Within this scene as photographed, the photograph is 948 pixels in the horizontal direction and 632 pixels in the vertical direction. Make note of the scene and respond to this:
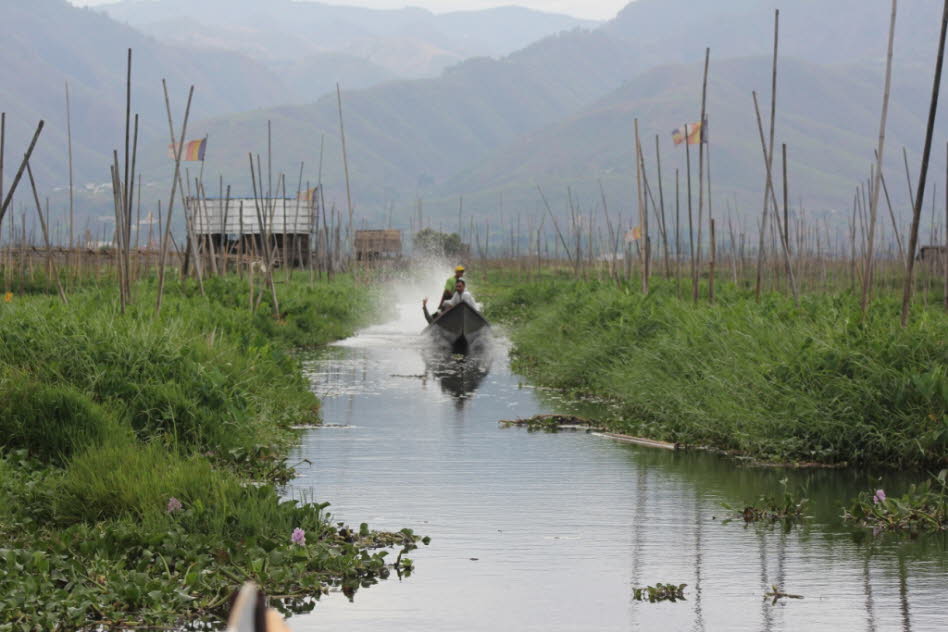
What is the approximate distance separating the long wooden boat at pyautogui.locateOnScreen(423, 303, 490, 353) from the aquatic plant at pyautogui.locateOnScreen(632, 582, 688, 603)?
16.2 meters

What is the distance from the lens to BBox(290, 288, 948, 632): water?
5.98m

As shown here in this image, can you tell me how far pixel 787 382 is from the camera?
35.6 feet

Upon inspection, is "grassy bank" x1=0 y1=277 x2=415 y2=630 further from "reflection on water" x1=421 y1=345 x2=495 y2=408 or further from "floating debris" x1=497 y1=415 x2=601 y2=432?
"reflection on water" x1=421 y1=345 x2=495 y2=408

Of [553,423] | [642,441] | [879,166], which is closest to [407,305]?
[553,423]

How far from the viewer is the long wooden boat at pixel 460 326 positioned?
2252cm

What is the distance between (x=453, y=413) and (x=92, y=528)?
276 inches

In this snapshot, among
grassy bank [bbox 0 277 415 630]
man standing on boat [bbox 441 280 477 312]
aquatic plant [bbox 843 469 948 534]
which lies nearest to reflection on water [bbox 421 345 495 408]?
man standing on boat [bbox 441 280 477 312]

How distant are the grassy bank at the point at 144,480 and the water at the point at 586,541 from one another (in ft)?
1.53

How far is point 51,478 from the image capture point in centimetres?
789

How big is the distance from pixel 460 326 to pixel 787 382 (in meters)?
12.1

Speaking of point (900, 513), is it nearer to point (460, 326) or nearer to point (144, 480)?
point (144, 480)

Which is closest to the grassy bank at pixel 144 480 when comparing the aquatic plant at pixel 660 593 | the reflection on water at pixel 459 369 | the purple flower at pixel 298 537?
the purple flower at pixel 298 537

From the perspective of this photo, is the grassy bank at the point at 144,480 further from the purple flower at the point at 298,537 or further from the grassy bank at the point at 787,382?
the grassy bank at the point at 787,382

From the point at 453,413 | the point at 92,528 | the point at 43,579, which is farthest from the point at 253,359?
the point at 43,579
